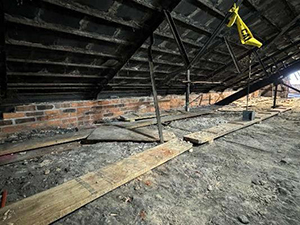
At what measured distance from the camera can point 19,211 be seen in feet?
2.77

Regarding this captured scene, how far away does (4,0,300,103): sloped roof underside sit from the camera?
5.05 ft

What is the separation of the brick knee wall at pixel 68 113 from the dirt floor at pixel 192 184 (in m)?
1.12

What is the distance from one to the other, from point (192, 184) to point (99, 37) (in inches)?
77.7

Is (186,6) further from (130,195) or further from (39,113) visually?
(39,113)

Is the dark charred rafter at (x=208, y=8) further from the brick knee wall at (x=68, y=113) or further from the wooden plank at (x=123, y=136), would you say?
the brick knee wall at (x=68, y=113)

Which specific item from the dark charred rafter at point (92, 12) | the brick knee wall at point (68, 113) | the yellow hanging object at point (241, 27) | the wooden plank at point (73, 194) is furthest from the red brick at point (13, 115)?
the yellow hanging object at point (241, 27)

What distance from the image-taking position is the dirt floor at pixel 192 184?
2.92 ft

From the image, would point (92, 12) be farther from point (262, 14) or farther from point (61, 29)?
point (262, 14)

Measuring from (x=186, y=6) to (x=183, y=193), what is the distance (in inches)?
87.8

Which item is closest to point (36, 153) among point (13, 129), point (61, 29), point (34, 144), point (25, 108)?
point (34, 144)

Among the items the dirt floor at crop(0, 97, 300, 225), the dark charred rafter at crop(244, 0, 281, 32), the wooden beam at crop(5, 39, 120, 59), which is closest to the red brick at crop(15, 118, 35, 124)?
the dirt floor at crop(0, 97, 300, 225)

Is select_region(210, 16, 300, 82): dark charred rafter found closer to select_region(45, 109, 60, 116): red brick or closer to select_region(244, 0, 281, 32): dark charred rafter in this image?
select_region(244, 0, 281, 32): dark charred rafter

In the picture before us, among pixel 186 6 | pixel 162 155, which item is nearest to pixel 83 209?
pixel 162 155

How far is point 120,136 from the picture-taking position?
2.21 metres
